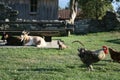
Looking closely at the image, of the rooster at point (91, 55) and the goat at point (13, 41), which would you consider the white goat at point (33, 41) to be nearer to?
the goat at point (13, 41)

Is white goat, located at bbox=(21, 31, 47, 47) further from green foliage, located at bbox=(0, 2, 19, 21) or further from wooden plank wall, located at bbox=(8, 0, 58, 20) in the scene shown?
wooden plank wall, located at bbox=(8, 0, 58, 20)

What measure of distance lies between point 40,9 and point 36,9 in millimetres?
392

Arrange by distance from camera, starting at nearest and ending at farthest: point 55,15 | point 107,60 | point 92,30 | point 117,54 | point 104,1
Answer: point 117,54, point 107,60, point 55,15, point 92,30, point 104,1

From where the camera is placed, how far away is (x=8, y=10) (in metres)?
27.6

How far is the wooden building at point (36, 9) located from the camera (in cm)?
3238

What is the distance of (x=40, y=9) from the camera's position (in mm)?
32531

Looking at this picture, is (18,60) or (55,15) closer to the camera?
(18,60)

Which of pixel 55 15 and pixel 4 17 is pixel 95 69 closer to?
pixel 4 17

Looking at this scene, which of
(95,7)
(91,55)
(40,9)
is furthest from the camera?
(95,7)

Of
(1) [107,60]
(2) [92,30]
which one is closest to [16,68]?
(1) [107,60]

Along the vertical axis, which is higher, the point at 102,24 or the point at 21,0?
the point at 21,0

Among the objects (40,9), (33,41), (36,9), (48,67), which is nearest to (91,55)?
(48,67)

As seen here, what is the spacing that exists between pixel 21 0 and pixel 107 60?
63.5 ft

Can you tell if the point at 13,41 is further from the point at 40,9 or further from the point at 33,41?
the point at 40,9
